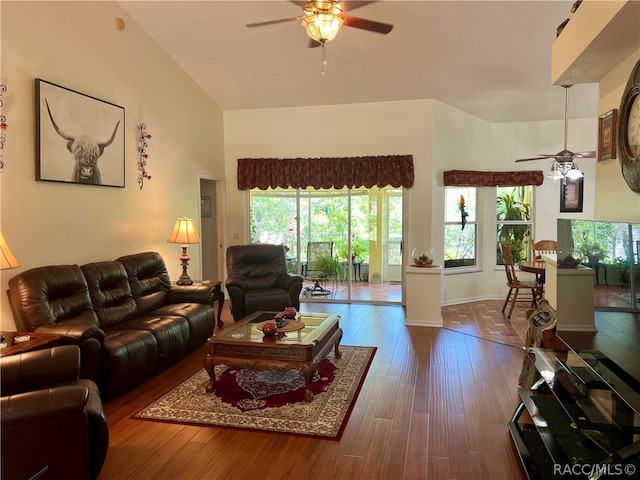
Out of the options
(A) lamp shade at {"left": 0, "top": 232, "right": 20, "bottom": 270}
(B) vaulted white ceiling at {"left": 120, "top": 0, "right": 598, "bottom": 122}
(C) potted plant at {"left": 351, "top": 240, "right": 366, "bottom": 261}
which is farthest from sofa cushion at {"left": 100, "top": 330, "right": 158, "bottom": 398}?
(C) potted plant at {"left": 351, "top": 240, "right": 366, "bottom": 261}

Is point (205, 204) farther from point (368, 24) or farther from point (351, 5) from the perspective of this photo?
point (351, 5)

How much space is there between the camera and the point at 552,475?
7.72 feet

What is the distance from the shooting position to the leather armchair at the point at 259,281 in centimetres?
537

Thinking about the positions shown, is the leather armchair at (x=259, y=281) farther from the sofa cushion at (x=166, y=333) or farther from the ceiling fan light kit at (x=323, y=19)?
the ceiling fan light kit at (x=323, y=19)

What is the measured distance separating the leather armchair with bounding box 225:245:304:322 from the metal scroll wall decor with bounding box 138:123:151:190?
1.51 metres

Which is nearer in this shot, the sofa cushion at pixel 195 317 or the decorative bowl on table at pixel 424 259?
the sofa cushion at pixel 195 317

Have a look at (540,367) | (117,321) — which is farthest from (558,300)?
(117,321)

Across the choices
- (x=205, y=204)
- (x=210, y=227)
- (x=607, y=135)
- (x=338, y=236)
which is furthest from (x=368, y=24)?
(x=210, y=227)

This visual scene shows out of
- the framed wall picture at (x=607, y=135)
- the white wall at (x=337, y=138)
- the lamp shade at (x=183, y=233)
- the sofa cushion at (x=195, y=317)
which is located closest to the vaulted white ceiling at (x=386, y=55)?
the white wall at (x=337, y=138)

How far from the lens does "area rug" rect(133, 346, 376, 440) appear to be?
3.08m

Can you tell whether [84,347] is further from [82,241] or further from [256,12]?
[256,12]

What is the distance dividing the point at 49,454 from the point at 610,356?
273 centimetres

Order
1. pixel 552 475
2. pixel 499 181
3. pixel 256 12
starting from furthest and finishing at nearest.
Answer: pixel 499 181 → pixel 256 12 → pixel 552 475

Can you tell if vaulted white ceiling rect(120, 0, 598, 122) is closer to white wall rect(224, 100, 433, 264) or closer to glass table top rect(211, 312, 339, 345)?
white wall rect(224, 100, 433, 264)
